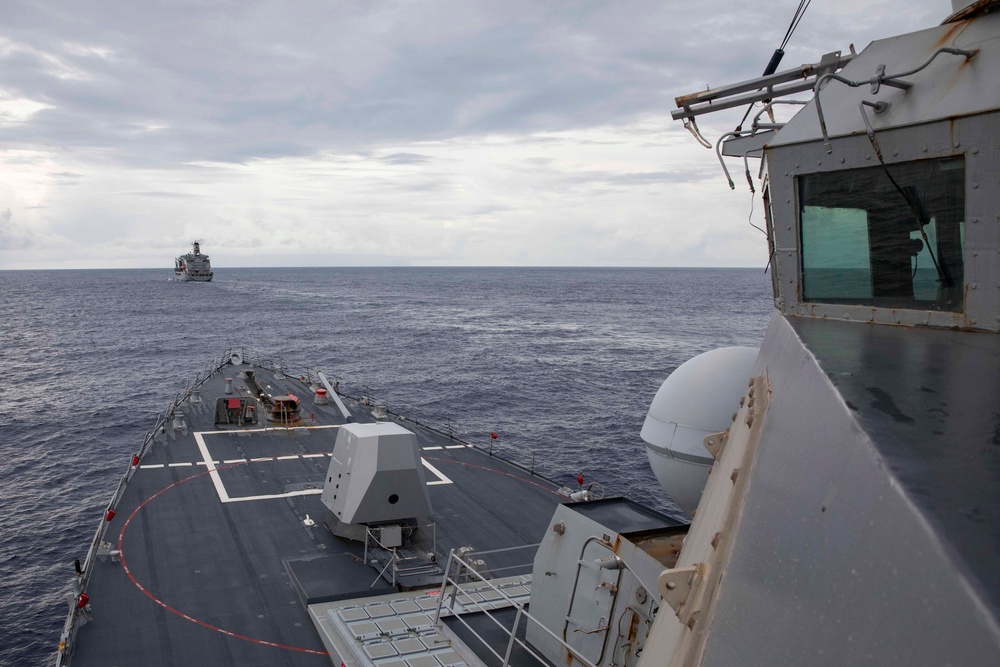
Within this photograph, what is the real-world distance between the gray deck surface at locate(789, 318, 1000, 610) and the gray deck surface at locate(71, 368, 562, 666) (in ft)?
35.0

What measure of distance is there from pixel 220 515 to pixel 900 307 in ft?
54.3

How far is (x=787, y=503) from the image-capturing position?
248 cm

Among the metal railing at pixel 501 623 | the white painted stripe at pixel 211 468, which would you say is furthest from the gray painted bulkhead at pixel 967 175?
the white painted stripe at pixel 211 468

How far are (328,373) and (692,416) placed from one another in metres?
51.5

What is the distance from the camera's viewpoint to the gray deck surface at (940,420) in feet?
5.29

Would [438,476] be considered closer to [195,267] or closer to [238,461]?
[238,461]

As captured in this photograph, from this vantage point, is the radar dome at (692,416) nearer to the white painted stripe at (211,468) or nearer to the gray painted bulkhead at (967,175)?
the gray painted bulkhead at (967,175)

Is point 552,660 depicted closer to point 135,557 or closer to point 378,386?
point 135,557

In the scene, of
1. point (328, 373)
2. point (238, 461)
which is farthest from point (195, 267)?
point (238, 461)

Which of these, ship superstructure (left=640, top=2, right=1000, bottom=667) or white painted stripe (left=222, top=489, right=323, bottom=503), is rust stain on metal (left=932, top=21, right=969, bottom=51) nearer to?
ship superstructure (left=640, top=2, right=1000, bottom=667)

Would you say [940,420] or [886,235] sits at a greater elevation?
[886,235]

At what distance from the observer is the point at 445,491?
20.4 metres

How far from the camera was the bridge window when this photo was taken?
5191 mm

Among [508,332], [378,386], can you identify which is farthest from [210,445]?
[508,332]
